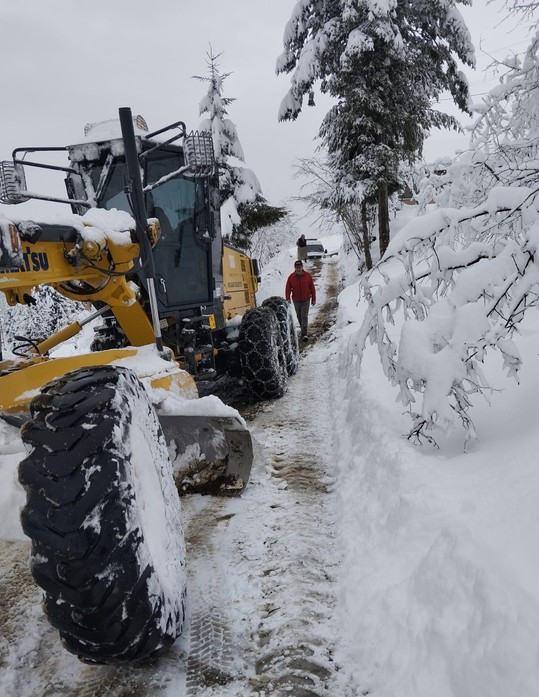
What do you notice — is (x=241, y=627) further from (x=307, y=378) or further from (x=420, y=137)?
(x=420, y=137)

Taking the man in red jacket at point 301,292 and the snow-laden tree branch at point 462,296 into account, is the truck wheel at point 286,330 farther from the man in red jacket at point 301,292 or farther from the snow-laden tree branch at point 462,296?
the snow-laden tree branch at point 462,296

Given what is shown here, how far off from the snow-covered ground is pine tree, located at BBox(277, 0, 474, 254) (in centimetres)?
1382

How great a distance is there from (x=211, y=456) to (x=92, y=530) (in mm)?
1825

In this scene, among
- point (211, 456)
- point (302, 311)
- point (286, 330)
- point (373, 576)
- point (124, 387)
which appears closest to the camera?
point (124, 387)

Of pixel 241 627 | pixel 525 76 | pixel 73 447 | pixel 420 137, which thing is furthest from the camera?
pixel 420 137

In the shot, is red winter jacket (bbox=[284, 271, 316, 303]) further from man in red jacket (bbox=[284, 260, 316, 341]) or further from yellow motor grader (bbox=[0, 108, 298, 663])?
yellow motor grader (bbox=[0, 108, 298, 663])

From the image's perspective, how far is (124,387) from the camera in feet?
6.84

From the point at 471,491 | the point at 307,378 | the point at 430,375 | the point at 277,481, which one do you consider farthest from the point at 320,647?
the point at 307,378

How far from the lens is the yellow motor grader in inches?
68.8

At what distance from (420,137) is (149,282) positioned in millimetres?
15907

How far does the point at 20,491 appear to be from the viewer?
2.89 metres

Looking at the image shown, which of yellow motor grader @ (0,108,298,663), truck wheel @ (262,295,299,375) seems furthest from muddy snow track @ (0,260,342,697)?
truck wheel @ (262,295,299,375)

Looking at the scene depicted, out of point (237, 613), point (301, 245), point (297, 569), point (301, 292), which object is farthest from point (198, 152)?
point (301, 245)

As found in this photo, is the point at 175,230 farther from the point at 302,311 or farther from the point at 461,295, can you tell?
the point at 302,311
